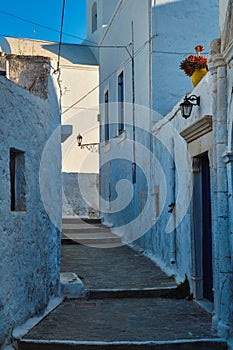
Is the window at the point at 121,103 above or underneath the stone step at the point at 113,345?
above

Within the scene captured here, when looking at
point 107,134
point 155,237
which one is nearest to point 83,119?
point 107,134

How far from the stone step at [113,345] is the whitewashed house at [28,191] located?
301 millimetres

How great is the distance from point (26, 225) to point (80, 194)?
11826 millimetres

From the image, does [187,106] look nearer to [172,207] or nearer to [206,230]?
[206,230]

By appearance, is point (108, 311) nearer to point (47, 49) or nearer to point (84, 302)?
point (84, 302)

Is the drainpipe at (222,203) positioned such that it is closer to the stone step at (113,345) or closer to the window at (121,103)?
the stone step at (113,345)

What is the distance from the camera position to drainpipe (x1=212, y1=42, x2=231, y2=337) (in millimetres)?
5785

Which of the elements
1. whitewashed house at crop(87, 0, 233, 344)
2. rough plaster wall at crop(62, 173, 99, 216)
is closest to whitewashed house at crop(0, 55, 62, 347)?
whitewashed house at crop(87, 0, 233, 344)

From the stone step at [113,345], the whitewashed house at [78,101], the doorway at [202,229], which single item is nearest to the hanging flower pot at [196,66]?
the doorway at [202,229]

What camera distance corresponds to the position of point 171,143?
948 cm

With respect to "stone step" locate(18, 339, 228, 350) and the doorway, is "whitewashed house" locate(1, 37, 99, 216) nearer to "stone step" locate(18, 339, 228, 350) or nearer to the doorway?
the doorway

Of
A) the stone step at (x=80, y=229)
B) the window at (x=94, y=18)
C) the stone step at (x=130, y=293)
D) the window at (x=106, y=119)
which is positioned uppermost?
the window at (x=94, y=18)

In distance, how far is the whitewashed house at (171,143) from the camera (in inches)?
231

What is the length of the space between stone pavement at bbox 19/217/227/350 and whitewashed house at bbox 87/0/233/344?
0.34 meters
